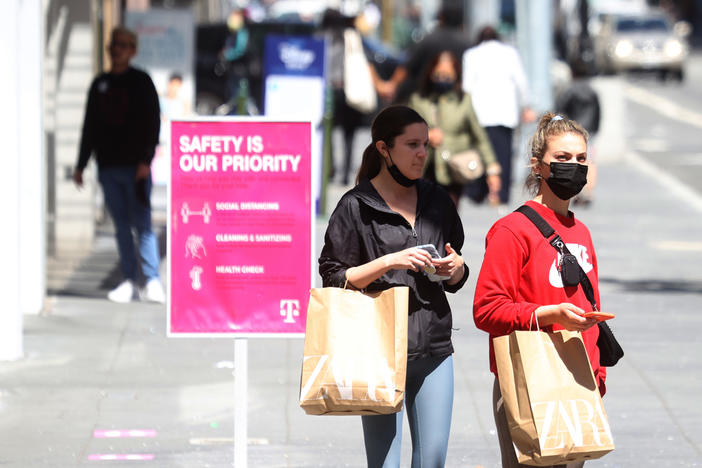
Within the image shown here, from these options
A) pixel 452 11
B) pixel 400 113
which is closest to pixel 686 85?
pixel 452 11

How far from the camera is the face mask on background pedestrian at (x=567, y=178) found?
468 centimetres

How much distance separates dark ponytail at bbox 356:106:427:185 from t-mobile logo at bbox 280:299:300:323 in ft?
3.50

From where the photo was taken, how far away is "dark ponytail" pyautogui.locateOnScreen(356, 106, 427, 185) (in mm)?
5051

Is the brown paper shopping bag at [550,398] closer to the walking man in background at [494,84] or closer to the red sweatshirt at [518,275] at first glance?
the red sweatshirt at [518,275]

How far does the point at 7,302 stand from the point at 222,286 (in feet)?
10.1

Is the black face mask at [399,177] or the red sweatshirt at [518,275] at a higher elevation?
the black face mask at [399,177]

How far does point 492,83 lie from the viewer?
14.4 meters

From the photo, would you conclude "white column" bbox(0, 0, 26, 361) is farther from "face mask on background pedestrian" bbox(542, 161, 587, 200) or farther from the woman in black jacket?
"face mask on background pedestrian" bbox(542, 161, 587, 200)

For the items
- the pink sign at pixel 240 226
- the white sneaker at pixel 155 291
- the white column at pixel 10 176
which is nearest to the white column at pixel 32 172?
the white sneaker at pixel 155 291

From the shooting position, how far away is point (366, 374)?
4.75 meters

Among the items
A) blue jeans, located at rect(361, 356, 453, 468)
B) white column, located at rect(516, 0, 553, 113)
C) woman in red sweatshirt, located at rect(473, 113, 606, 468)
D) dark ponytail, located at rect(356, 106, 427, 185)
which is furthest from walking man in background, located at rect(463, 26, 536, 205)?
woman in red sweatshirt, located at rect(473, 113, 606, 468)

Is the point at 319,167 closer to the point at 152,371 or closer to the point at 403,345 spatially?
the point at 152,371

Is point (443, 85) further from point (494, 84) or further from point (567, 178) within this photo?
point (567, 178)

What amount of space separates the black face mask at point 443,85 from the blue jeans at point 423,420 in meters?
6.30
